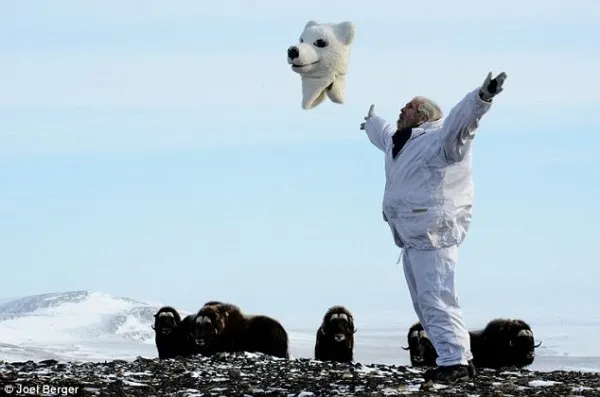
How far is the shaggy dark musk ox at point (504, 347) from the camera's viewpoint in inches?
605

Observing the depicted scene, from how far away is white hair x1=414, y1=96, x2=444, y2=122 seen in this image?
9.48 metres

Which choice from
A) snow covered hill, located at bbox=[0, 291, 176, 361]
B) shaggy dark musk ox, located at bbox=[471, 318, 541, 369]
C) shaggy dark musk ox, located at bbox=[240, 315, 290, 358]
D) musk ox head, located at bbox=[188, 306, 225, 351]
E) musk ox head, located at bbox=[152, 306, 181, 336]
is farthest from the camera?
snow covered hill, located at bbox=[0, 291, 176, 361]

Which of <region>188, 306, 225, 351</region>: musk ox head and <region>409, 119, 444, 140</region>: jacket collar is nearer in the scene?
<region>409, 119, 444, 140</region>: jacket collar

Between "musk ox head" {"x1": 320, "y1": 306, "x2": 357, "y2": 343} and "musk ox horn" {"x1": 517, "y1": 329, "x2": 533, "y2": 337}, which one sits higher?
"musk ox head" {"x1": 320, "y1": 306, "x2": 357, "y2": 343}

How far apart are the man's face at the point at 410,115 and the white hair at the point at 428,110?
0.09ft

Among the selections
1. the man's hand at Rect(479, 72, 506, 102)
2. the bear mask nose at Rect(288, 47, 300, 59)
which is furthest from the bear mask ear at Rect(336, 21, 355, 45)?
the man's hand at Rect(479, 72, 506, 102)

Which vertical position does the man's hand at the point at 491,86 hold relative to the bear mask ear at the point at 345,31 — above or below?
below

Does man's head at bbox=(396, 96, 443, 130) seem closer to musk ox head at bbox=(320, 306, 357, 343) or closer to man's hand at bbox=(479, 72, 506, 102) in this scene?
man's hand at bbox=(479, 72, 506, 102)

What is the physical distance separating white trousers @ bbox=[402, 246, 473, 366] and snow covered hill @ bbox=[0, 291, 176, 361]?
836 inches

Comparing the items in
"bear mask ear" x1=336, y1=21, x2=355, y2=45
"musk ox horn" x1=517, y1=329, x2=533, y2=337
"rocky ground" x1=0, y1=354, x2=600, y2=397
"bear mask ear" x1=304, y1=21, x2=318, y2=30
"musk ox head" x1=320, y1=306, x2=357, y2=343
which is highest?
"bear mask ear" x1=304, y1=21, x2=318, y2=30

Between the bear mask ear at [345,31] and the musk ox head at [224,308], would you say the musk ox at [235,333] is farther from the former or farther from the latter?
the bear mask ear at [345,31]

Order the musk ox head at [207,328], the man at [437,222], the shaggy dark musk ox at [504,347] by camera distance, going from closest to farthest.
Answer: the man at [437,222] < the shaggy dark musk ox at [504,347] < the musk ox head at [207,328]

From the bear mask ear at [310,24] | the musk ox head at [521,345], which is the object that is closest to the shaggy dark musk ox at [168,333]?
the musk ox head at [521,345]

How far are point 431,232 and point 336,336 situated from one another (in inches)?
296
